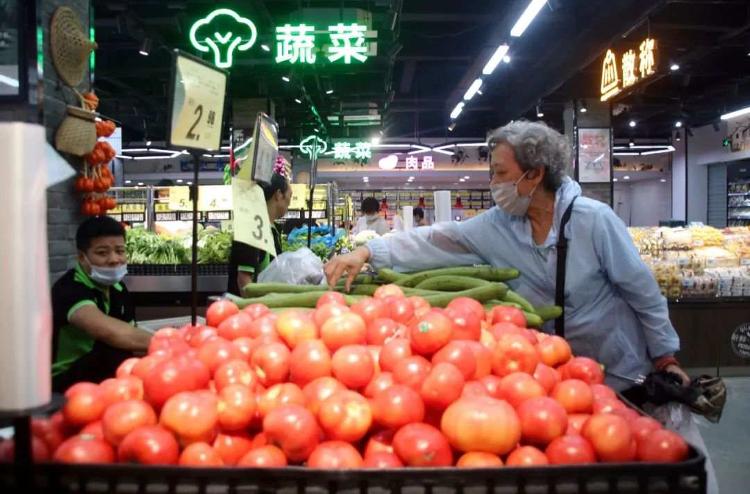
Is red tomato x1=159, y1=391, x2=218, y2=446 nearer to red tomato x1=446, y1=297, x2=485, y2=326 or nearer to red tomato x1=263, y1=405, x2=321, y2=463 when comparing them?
red tomato x1=263, y1=405, x2=321, y2=463

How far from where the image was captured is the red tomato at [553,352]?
4.69 feet

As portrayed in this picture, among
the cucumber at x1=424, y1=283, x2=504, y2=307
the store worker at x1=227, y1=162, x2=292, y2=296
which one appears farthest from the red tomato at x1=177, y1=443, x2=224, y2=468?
the store worker at x1=227, y1=162, x2=292, y2=296

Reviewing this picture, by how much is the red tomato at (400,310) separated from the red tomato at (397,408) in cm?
43

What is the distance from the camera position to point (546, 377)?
129 centimetres

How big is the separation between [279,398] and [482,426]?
39cm

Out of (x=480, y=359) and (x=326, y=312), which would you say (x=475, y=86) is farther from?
(x=480, y=359)

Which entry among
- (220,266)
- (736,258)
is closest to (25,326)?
(220,266)

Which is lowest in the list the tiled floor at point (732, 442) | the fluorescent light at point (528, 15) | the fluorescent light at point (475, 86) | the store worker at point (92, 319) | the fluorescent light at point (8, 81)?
the tiled floor at point (732, 442)

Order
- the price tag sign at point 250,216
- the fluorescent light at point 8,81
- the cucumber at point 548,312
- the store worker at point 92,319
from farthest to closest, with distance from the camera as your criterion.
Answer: the fluorescent light at point 8,81, the store worker at point 92,319, the cucumber at point 548,312, the price tag sign at point 250,216

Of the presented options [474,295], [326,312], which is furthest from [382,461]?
[474,295]

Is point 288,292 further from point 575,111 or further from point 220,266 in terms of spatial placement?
point 575,111

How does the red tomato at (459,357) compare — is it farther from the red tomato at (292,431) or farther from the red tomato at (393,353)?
the red tomato at (292,431)

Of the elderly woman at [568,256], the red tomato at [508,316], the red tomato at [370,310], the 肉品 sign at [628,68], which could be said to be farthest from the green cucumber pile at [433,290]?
the 肉品 sign at [628,68]

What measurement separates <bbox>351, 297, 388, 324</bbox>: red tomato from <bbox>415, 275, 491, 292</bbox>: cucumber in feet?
2.05
